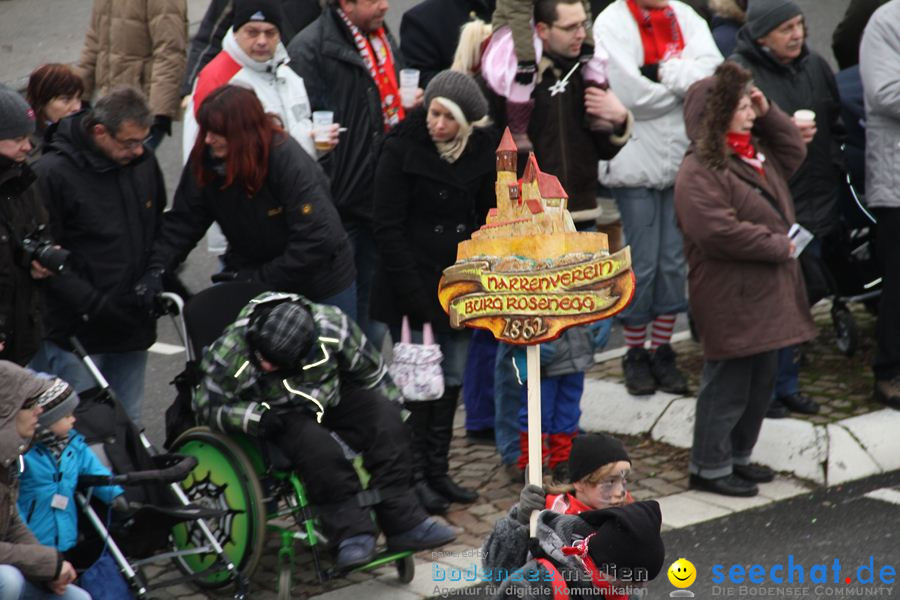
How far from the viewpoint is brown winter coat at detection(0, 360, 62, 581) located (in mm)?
5117

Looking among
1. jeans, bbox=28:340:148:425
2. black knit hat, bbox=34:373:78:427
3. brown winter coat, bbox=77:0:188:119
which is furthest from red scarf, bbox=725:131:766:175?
brown winter coat, bbox=77:0:188:119

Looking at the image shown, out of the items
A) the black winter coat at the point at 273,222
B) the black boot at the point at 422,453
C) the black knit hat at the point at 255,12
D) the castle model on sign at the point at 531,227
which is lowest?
the black boot at the point at 422,453

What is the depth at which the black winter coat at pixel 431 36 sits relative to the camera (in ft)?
27.3

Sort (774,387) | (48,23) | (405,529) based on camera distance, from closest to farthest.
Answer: (405,529), (774,387), (48,23)

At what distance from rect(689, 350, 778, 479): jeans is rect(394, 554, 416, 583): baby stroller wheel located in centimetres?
170

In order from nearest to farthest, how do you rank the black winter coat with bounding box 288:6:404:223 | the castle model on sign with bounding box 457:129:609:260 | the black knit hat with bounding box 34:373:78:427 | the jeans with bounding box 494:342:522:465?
1. the castle model on sign with bounding box 457:129:609:260
2. the black knit hat with bounding box 34:373:78:427
3. the jeans with bounding box 494:342:522:465
4. the black winter coat with bounding box 288:6:404:223

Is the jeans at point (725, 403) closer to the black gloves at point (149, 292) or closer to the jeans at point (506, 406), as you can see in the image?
the jeans at point (506, 406)

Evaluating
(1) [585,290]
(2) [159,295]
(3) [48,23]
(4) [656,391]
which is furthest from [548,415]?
(3) [48,23]

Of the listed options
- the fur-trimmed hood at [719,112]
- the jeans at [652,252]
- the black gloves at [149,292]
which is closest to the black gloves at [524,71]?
the fur-trimmed hood at [719,112]

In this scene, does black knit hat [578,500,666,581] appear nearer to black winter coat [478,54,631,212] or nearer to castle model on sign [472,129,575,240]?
castle model on sign [472,129,575,240]

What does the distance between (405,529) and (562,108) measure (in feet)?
8.00

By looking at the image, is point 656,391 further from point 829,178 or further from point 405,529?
point 405,529

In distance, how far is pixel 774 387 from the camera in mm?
7605

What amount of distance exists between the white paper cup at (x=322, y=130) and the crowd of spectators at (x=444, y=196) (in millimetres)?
11
